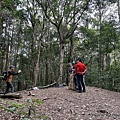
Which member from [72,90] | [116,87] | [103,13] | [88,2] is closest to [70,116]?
[72,90]

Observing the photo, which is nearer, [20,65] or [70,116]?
[70,116]

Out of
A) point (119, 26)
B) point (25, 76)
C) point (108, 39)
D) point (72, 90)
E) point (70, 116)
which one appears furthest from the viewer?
point (25, 76)

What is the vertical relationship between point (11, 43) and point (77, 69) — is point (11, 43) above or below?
above

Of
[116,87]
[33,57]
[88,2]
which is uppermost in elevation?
[88,2]

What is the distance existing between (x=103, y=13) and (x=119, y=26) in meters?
5.26

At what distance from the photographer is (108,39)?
61.8 feet

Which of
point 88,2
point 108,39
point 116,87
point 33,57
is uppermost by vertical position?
point 88,2

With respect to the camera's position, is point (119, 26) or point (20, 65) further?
point (20, 65)

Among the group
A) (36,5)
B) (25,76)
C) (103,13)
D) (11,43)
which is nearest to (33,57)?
(25,76)

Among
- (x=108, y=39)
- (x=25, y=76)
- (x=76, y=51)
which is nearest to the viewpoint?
(x=108, y=39)

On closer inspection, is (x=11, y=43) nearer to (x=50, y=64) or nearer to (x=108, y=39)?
(x=50, y=64)

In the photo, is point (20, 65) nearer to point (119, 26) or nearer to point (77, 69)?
point (119, 26)

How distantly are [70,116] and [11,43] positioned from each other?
1826 centimetres

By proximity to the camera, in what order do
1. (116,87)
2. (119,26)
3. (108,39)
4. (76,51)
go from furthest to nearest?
(76,51)
(108,39)
(119,26)
(116,87)
